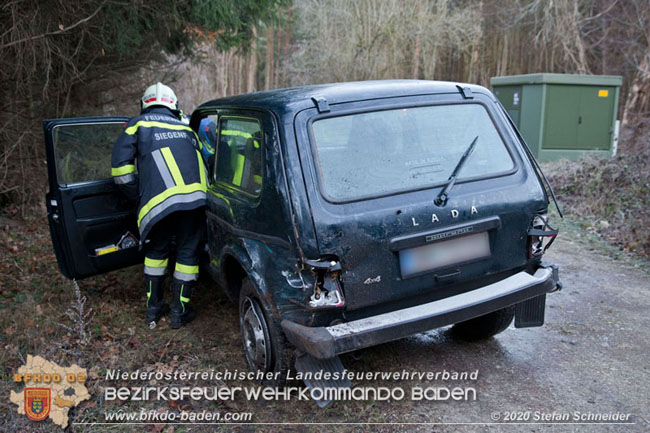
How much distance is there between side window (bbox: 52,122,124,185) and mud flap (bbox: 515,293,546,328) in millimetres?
3625

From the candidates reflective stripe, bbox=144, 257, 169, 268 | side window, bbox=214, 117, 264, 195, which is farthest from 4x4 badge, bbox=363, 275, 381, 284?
reflective stripe, bbox=144, 257, 169, 268

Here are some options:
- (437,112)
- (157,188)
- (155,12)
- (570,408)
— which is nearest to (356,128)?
(437,112)

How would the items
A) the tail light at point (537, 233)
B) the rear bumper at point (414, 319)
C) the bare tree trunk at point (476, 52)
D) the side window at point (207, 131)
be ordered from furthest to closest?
the bare tree trunk at point (476, 52), the side window at point (207, 131), the tail light at point (537, 233), the rear bumper at point (414, 319)

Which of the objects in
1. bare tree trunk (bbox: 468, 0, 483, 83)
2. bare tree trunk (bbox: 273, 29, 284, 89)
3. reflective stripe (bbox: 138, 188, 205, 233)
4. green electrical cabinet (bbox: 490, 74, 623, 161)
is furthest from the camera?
bare tree trunk (bbox: 273, 29, 284, 89)

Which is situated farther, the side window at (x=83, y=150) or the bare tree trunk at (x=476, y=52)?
the bare tree trunk at (x=476, y=52)

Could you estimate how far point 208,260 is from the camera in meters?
4.50

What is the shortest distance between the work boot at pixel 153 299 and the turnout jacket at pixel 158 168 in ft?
1.63

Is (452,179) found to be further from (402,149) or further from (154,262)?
(154,262)

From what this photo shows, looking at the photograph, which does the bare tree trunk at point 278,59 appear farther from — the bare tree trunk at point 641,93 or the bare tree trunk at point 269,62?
the bare tree trunk at point 641,93

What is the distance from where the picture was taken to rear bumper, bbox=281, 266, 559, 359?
276 centimetres

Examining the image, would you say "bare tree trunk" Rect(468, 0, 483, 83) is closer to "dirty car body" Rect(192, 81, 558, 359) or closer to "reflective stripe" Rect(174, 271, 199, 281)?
"dirty car body" Rect(192, 81, 558, 359)

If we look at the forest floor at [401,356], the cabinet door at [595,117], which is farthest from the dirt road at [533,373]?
the cabinet door at [595,117]

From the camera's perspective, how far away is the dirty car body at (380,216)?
2.87 m

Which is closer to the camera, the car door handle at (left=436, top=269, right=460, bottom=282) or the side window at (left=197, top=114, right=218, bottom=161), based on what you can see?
the car door handle at (left=436, top=269, right=460, bottom=282)
